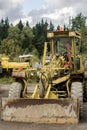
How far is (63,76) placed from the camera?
1289cm

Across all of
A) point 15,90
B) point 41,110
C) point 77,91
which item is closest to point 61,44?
point 15,90

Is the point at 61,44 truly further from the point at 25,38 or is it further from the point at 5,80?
the point at 25,38

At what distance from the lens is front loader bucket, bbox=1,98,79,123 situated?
10.5 m

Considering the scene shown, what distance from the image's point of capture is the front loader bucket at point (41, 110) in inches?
412

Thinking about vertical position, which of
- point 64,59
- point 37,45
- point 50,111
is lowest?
point 37,45

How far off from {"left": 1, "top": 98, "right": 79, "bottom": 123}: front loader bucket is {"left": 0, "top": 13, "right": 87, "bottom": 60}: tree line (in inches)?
1160

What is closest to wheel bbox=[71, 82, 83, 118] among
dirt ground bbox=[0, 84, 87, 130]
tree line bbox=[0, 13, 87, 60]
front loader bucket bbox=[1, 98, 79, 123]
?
front loader bucket bbox=[1, 98, 79, 123]

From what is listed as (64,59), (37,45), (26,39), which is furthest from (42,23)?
(64,59)

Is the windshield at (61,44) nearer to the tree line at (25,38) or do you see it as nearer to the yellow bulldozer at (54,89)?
the yellow bulldozer at (54,89)

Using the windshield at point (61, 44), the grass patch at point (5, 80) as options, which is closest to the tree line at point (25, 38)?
the grass patch at point (5, 80)

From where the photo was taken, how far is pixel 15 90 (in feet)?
39.7

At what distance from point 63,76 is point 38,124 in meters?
2.93

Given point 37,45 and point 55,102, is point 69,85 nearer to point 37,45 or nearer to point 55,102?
point 55,102

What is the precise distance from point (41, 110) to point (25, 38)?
77.1 m
